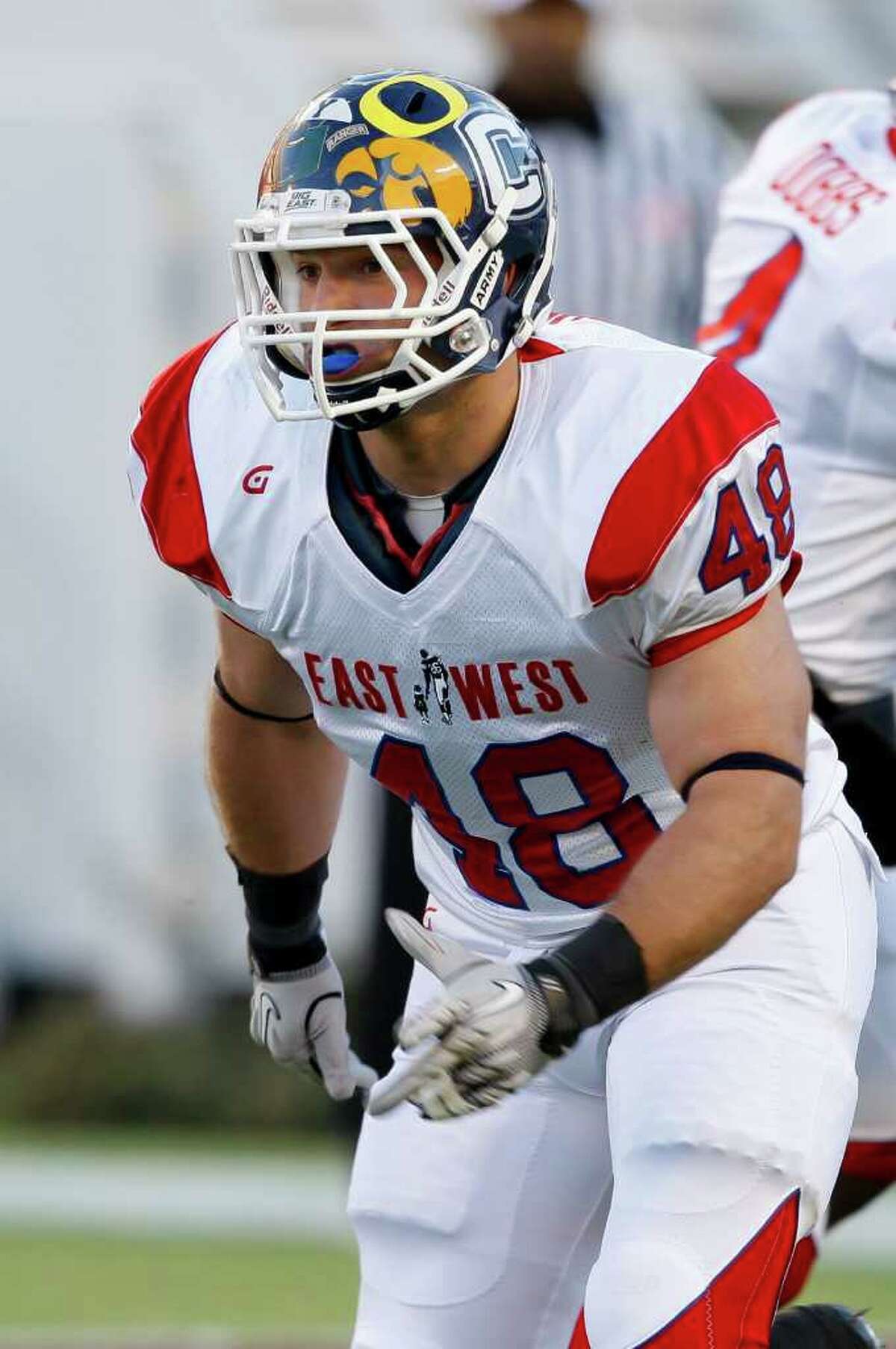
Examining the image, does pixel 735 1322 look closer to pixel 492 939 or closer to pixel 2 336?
pixel 492 939

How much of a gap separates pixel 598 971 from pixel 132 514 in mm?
6024

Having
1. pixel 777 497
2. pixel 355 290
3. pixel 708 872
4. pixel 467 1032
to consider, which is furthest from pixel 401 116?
pixel 467 1032

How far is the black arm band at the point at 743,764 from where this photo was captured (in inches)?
122

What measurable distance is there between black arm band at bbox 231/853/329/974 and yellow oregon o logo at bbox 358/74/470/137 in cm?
107

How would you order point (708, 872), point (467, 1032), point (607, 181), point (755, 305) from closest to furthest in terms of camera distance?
point (467, 1032) < point (708, 872) < point (755, 305) < point (607, 181)

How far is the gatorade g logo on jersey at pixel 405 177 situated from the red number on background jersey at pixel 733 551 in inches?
17.4

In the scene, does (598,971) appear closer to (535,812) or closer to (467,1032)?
(467,1032)

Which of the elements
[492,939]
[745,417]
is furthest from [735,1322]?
[745,417]

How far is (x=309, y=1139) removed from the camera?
354 inches

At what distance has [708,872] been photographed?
3.04 meters

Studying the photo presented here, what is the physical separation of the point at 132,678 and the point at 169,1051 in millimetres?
1189

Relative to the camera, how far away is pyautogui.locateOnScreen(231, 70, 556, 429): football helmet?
318cm

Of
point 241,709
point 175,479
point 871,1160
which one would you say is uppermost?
point 175,479

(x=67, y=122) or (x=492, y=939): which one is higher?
(x=492, y=939)
